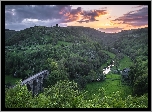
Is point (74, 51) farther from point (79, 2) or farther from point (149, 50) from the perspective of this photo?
point (149, 50)

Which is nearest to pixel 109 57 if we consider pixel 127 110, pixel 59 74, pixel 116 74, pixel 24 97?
pixel 116 74

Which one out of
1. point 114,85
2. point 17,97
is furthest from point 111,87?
point 17,97

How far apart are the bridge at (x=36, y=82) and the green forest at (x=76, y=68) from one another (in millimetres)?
121

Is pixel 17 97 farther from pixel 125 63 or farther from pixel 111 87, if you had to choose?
pixel 125 63

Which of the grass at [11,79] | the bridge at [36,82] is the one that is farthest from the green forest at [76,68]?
the bridge at [36,82]

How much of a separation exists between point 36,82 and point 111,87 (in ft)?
8.40

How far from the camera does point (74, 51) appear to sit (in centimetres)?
926

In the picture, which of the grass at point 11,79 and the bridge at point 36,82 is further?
the bridge at point 36,82

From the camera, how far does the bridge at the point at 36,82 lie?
8180 mm

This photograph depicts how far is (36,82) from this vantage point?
8258mm

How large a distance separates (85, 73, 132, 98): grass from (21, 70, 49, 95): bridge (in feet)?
5.56

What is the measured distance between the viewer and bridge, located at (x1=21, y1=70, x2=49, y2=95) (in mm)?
8180

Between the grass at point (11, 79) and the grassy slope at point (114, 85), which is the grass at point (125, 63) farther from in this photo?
the grass at point (11, 79)

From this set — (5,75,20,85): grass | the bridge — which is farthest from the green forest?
the bridge
